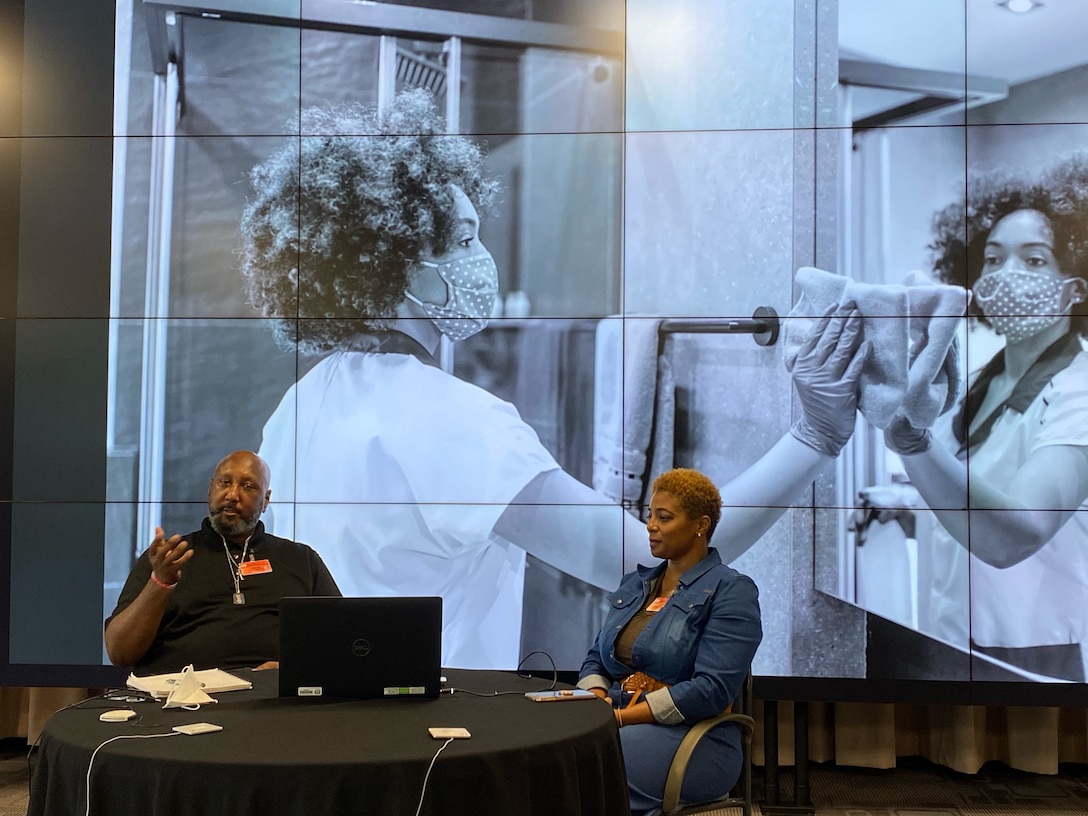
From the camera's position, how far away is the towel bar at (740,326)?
4.17 m

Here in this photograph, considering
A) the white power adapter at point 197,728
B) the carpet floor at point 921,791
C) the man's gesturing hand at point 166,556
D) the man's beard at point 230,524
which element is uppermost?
the man's beard at point 230,524

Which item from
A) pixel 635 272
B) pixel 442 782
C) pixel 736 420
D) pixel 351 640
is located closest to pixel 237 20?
pixel 635 272

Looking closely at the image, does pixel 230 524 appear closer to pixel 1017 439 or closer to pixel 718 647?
pixel 718 647

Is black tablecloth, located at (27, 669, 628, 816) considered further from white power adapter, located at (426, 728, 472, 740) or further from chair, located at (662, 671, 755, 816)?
chair, located at (662, 671, 755, 816)

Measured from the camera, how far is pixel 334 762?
1832mm

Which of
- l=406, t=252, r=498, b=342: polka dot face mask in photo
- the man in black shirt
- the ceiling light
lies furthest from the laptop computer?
the ceiling light

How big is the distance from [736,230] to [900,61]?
969mm

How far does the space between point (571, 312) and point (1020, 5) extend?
221 cm

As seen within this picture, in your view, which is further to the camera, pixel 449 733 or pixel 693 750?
pixel 693 750

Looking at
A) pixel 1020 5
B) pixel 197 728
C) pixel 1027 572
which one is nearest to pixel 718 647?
pixel 197 728

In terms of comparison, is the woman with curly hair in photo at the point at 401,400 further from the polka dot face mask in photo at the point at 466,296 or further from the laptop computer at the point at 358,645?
the laptop computer at the point at 358,645

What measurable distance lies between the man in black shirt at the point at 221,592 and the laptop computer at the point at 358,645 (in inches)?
25.2

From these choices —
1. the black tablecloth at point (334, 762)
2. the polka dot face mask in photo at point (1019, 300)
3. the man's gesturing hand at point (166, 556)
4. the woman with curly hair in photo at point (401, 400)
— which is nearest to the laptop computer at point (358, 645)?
the black tablecloth at point (334, 762)

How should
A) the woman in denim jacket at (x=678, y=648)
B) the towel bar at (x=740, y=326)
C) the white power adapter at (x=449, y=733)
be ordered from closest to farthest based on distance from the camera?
the white power adapter at (x=449, y=733) < the woman in denim jacket at (x=678, y=648) < the towel bar at (x=740, y=326)
